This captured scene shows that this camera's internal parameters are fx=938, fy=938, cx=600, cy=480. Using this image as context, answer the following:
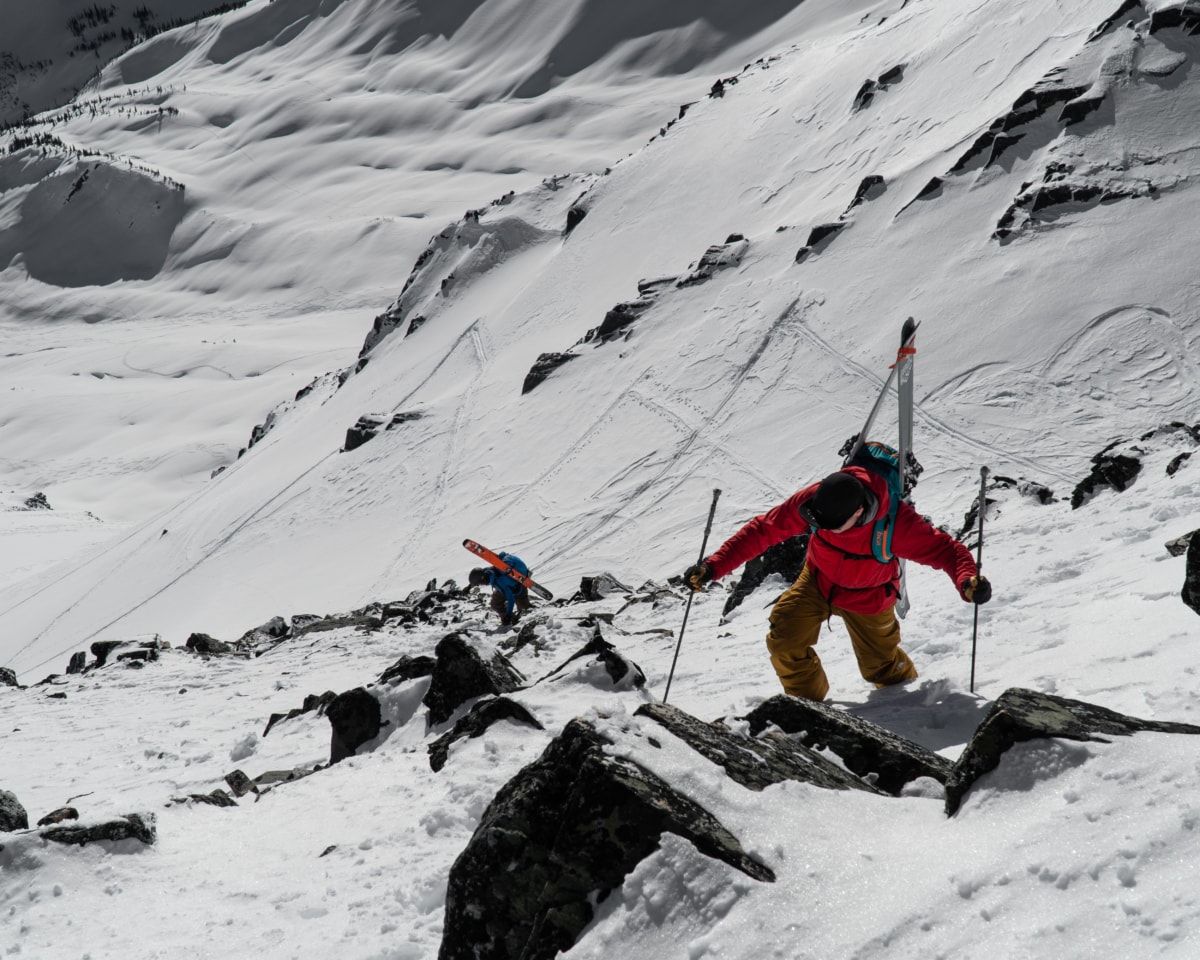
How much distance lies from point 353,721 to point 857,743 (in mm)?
4912

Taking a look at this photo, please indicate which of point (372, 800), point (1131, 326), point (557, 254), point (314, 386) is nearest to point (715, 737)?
point (372, 800)

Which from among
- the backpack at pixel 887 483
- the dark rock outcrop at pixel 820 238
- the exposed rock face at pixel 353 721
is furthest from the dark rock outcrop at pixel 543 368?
the backpack at pixel 887 483

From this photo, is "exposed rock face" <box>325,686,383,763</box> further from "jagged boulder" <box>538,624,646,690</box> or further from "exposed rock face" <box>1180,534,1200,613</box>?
"exposed rock face" <box>1180,534,1200,613</box>

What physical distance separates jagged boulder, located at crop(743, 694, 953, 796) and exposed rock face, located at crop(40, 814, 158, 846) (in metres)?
3.43

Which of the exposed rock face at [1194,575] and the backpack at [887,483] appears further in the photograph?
the backpack at [887,483]

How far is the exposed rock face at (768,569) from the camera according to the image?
1168cm

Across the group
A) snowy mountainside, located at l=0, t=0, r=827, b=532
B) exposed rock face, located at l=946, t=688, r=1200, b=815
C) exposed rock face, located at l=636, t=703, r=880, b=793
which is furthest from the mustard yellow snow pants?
snowy mountainside, located at l=0, t=0, r=827, b=532

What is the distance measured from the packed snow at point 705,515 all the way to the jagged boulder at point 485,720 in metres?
0.16

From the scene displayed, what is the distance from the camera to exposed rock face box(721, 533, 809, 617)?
11680 millimetres

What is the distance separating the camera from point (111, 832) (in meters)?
5.14

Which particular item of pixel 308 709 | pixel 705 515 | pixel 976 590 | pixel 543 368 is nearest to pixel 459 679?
pixel 308 709

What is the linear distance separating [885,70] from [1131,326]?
84.1ft

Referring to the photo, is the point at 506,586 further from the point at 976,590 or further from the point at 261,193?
the point at 261,193

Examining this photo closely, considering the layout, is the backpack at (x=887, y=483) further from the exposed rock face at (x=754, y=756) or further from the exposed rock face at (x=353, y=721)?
the exposed rock face at (x=353, y=721)
